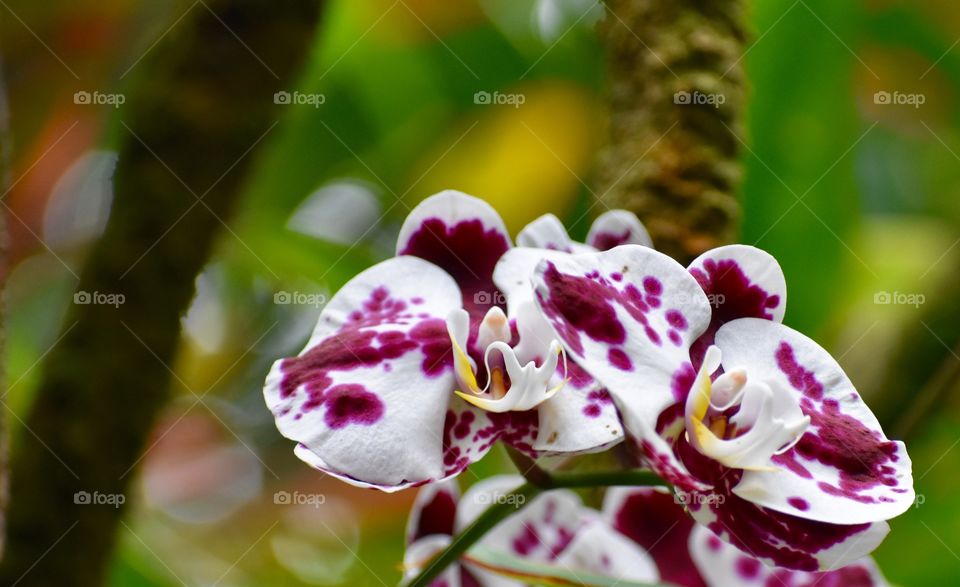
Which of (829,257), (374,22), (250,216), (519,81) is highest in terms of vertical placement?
(374,22)

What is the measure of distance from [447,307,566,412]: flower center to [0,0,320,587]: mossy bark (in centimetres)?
23

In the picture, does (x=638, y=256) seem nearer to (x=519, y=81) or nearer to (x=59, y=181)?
(x=519, y=81)

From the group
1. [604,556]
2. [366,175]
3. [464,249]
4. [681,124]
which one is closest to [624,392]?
[464,249]

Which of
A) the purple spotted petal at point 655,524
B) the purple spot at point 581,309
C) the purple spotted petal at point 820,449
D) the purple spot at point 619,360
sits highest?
the purple spot at point 581,309

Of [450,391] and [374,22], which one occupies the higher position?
[374,22]

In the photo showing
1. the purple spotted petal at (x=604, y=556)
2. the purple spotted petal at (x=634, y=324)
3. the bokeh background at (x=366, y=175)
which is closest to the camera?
the purple spotted petal at (x=634, y=324)

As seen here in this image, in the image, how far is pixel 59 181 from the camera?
4.50ft

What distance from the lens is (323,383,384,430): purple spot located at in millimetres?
406

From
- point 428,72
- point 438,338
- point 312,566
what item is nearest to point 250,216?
point 428,72

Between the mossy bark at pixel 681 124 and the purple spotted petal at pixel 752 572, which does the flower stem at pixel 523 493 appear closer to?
the purple spotted petal at pixel 752 572

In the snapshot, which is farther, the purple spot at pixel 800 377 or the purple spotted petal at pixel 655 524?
the purple spotted petal at pixel 655 524

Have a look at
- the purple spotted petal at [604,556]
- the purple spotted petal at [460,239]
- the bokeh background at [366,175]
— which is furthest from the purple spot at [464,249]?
the bokeh background at [366,175]

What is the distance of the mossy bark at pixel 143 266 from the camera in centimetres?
58

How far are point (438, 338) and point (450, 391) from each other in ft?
0.09
